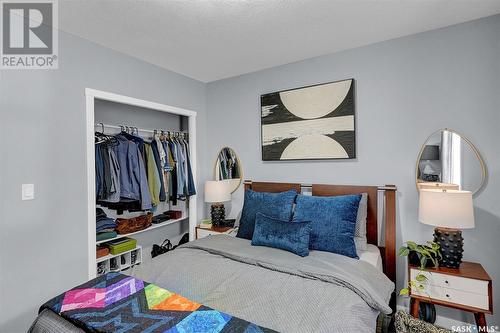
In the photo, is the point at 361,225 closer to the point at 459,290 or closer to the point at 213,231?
the point at 459,290

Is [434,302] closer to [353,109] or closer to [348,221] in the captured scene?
[348,221]

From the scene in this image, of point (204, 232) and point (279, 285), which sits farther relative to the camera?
point (204, 232)

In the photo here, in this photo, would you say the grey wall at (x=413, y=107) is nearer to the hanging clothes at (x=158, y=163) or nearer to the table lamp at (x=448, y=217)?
the table lamp at (x=448, y=217)

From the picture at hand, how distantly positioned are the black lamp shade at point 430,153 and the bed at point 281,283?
361 millimetres

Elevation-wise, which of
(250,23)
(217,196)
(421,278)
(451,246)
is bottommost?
(421,278)

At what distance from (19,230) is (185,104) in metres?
2.04

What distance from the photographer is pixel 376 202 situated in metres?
2.36

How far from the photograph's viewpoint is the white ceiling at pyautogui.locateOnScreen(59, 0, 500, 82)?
1.81m

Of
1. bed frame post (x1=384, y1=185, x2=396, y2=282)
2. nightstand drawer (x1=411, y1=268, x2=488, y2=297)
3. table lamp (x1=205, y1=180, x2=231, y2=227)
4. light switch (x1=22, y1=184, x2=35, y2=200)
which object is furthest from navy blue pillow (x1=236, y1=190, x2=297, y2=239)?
light switch (x1=22, y1=184, x2=35, y2=200)

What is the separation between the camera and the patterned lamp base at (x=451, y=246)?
186 cm

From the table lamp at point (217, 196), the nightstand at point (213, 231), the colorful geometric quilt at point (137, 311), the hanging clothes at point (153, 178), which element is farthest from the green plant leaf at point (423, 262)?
the hanging clothes at point (153, 178)

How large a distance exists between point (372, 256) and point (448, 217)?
1.97ft

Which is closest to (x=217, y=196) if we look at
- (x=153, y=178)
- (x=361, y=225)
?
(x=153, y=178)

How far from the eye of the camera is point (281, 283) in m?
1.53
